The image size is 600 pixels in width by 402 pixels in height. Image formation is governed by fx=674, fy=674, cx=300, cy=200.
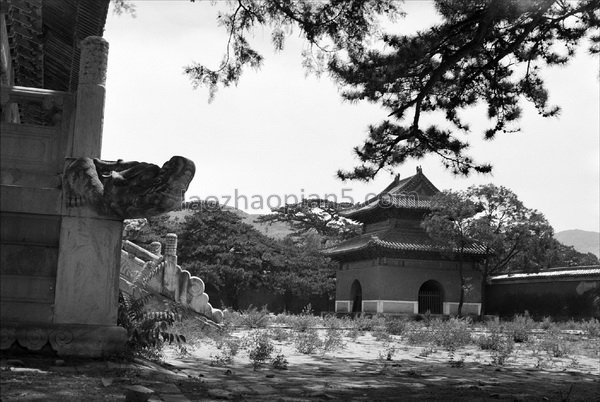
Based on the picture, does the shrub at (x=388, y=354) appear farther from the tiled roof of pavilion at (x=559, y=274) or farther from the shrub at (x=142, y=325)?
the tiled roof of pavilion at (x=559, y=274)

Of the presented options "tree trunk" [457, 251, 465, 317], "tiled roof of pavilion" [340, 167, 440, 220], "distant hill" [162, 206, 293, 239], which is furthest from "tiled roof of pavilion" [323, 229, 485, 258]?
"distant hill" [162, 206, 293, 239]

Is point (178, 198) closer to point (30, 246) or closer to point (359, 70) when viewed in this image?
point (30, 246)

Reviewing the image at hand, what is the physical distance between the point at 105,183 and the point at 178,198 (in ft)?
2.00

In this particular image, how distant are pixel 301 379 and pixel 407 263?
23.8 metres

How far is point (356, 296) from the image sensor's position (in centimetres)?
3294

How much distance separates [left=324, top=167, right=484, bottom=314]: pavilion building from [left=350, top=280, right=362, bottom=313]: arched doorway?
1.9 inches

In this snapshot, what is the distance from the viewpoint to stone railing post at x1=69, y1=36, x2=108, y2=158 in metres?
5.54

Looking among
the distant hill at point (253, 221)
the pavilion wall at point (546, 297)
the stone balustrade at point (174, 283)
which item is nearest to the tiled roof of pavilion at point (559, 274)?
the pavilion wall at point (546, 297)

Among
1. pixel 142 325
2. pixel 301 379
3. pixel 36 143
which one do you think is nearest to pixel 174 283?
pixel 301 379

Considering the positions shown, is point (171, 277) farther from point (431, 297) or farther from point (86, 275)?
point (431, 297)

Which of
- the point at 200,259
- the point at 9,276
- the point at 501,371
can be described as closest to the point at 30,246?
the point at 9,276

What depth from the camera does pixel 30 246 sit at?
544 cm

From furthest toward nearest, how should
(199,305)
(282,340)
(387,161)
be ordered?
1. (199,305)
2. (282,340)
3. (387,161)

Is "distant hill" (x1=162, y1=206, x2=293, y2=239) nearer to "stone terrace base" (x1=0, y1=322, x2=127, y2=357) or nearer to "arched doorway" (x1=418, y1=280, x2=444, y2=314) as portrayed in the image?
"arched doorway" (x1=418, y1=280, x2=444, y2=314)
